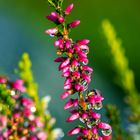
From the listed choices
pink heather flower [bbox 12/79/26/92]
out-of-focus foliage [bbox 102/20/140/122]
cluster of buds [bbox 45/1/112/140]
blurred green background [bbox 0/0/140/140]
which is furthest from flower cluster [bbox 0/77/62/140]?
blurred green background [bbox 0/0/140/140]

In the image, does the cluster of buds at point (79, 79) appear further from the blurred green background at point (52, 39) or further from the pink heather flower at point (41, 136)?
the blurred green background at point (52, 39)

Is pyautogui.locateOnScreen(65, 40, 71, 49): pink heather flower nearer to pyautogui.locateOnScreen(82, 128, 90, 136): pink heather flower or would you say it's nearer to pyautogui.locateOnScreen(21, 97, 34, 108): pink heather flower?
pyautogui.locateOnScreen(82, 128, 90, 136): pink heather flower

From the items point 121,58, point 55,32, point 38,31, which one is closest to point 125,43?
point 38,31

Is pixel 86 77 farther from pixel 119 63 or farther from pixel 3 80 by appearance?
pixel 119 63

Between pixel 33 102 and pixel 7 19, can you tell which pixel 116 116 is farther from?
pixel 7 19

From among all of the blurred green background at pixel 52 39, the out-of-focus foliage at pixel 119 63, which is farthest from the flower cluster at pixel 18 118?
the blurred green background at pixel 52 39

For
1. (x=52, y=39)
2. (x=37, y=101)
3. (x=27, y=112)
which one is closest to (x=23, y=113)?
(x=27, y=112)
